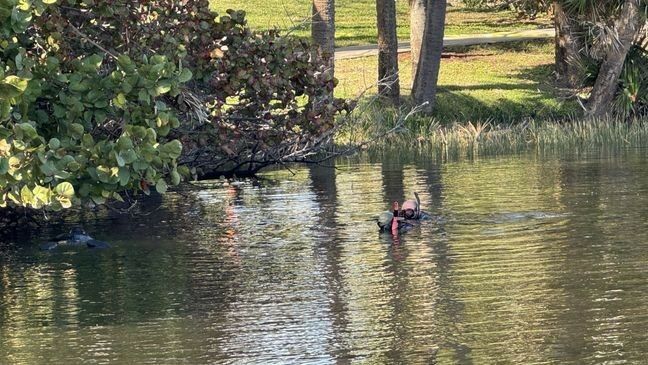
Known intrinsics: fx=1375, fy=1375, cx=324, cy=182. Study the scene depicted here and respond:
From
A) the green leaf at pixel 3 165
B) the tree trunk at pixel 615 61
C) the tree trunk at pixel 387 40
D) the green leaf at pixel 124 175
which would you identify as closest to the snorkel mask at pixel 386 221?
the green leaf at pixel 124 175

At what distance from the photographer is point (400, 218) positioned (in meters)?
17.6

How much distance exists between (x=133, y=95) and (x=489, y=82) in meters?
27.0

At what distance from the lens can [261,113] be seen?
61.7 feet

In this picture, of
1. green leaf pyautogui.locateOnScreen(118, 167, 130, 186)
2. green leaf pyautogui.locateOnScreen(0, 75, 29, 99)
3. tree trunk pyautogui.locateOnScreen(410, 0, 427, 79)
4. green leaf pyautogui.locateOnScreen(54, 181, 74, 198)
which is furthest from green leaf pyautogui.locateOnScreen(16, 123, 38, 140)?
tree trunk pyautogui.locateOnScreen(410, 0, 427, 79)

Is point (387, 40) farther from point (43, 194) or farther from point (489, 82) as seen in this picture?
point (43, 194)

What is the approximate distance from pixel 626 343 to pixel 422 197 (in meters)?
10.6

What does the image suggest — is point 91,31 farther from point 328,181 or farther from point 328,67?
point 328,181

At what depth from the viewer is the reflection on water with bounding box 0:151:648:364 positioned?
1130cm

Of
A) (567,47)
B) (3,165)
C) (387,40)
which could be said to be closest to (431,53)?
(387,40)

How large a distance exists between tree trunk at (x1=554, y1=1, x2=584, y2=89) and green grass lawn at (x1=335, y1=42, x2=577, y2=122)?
0.60 m

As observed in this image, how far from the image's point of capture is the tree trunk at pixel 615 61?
1286 inches

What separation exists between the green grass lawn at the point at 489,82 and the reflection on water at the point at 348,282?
12102 millimetres

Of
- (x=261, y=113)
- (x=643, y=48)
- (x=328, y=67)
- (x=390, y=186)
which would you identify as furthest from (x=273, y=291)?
(x=643, y=48)

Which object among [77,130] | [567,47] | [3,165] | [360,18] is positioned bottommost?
[3,165]
